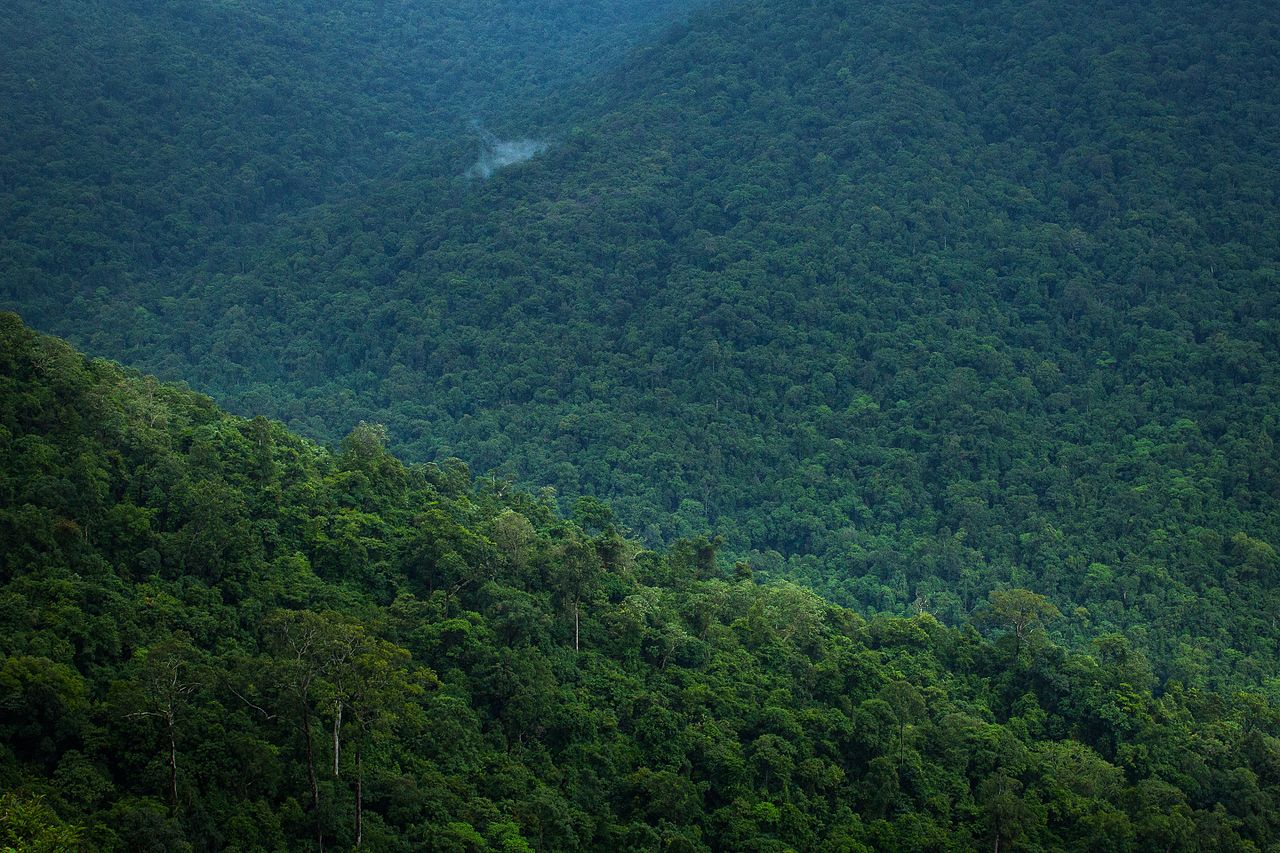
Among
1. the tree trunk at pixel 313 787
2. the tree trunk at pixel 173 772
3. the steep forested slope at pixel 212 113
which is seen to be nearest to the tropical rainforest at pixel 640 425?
the tree trunk at pixel 173 772

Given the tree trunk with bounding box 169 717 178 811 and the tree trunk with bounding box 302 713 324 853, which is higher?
the tree trunk with bounding box 169 717 178 811

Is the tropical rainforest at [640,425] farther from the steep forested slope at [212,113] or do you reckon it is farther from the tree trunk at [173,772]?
the steep forested slope at [212,113]

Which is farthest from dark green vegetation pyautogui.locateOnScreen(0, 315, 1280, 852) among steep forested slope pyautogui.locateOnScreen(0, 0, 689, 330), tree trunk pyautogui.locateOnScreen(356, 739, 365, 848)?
steep forested slope pyautogui.locateOnScreen(0, 0, 689, 330)

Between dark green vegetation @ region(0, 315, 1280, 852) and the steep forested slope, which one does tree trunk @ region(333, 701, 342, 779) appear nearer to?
dark green vegetation @ region(0, 315, 1280, 852)

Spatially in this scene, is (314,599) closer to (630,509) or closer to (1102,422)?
(630,509)

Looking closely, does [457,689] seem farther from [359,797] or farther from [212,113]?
[212,113]

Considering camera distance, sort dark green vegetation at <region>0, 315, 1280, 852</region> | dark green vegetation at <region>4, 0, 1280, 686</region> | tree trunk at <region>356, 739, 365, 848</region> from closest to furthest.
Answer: dark green vegetation at <region>0, 315, 1280, 852</region>
tree trunk at <region>356, 739, 365, 848</region>
dark green vegetation at <region>4, 0, 1280, 686</region>
